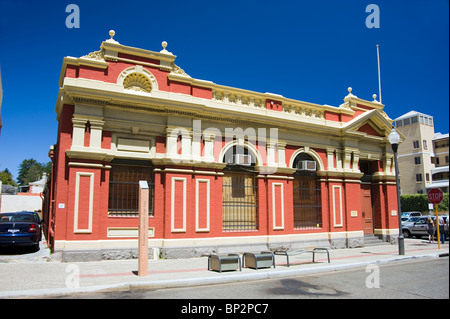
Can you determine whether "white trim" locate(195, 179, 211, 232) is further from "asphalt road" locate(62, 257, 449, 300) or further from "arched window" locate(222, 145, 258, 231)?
"asphalt road" locate(62, 257, 449, 300)

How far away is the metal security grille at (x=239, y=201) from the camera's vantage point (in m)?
16.0

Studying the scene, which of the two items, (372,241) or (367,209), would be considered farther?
(367,209)

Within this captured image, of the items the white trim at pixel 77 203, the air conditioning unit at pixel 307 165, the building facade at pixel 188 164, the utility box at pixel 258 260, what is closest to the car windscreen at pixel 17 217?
the building facade at pixel 188 164

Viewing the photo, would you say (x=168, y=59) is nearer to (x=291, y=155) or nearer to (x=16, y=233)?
(x=291, y=155)

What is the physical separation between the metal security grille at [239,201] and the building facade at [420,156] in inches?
1621

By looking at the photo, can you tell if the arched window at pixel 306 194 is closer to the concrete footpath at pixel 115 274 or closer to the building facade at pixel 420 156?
the concrete footpath at pixel 115 274

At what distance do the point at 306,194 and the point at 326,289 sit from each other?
33.2ft

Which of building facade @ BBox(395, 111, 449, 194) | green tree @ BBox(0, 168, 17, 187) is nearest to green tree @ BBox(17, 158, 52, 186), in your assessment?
green tree @ BBox(0, 168, 17, 187)

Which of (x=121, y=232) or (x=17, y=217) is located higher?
(x=17, y=217)

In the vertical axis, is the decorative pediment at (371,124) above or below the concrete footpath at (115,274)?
above

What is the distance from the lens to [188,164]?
14.7 metres

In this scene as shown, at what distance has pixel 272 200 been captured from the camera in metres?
16.8

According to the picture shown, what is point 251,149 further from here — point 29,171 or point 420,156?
point 29,171

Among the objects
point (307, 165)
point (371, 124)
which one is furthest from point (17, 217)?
point (371, 124)
